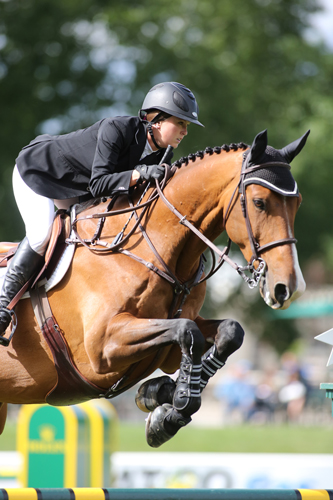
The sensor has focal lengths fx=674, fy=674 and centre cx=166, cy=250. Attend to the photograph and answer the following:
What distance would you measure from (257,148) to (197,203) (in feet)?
1.82

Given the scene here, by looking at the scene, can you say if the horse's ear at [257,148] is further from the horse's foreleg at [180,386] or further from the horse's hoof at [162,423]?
the horse's hoof at [162,423]

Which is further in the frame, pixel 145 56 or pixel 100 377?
pixel 145 56

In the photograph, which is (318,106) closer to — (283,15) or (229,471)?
(283,15)

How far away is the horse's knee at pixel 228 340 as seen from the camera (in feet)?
13.5

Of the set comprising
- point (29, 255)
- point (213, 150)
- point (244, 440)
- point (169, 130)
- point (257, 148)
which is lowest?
point (244, 440)

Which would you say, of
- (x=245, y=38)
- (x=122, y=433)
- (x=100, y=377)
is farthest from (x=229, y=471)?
(x=245, y=38)

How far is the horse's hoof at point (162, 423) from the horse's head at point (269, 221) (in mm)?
838

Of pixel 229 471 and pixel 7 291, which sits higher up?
pixel 7 291

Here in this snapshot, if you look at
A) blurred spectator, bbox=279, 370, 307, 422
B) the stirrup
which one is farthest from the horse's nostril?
blurred spectator, bbox=279, 370, 307, 422

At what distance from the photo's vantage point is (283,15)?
22.9 metres

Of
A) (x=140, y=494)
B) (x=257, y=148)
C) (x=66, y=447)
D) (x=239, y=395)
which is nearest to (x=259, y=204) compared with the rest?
(x=257, y=148)

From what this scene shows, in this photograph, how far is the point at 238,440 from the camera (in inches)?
551

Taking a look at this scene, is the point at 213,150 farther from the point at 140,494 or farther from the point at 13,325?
the point at 140,494

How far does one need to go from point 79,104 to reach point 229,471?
13292mm
